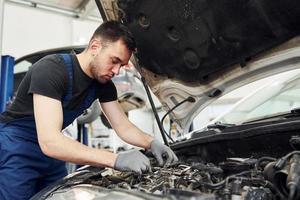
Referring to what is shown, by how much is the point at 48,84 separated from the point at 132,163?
0.49 m

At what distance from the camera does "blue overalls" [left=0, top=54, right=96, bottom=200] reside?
1.51m

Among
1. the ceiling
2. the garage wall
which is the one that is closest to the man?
the garage wall

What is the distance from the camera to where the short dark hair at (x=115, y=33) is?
1.58 meters

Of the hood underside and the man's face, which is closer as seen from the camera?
the hood underside

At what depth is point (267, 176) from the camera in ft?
3.05

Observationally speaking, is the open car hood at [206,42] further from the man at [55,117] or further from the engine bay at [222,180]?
the engine bay at [222,180]

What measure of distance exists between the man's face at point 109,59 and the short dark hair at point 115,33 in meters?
0.02

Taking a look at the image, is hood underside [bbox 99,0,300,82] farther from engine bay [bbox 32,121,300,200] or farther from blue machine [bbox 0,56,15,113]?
blue machine [bbox 0,56,15,113]

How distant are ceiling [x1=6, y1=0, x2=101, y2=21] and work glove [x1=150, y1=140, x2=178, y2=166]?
4924 millimetres

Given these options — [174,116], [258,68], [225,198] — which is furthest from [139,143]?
[225,198]

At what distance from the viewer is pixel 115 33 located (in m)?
1.58

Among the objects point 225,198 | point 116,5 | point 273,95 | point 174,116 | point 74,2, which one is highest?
point 74,2

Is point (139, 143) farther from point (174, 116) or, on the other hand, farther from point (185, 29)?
point (185, 29)

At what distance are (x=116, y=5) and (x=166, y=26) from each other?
27 centimetres
